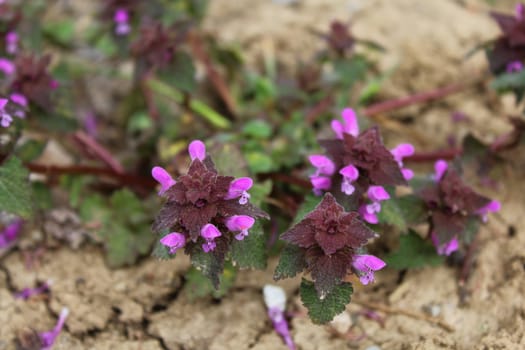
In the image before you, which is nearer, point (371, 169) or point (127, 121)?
point (371, 169)

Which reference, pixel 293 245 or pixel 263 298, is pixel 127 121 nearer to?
pixel 263 298

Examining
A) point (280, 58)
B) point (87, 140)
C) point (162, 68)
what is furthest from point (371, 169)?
point (280, 58)

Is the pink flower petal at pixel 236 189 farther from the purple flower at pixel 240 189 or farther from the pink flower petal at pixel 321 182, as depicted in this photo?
the pink flower petal at pixel 321 182

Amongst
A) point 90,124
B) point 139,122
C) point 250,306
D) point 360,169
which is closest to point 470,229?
point 360,169

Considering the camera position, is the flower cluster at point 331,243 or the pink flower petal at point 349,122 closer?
the flower cluster at point 331,243

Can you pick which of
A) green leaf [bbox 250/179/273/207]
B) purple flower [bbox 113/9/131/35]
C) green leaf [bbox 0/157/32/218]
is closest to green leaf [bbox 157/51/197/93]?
purple flower [bbox 113/9/131/35]

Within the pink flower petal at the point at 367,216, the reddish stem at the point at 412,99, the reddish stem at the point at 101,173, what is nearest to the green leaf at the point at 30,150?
the reddish stem at the point at 101,173

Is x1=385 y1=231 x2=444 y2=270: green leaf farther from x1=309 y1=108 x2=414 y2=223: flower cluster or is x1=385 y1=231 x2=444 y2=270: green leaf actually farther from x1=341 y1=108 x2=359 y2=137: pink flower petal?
x1=341 y1=108 x2=359 y2=137: pink flower petal
